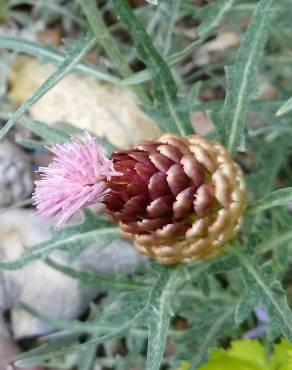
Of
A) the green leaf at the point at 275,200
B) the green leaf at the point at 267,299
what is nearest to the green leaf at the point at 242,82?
the green leaf at the point at 275,200

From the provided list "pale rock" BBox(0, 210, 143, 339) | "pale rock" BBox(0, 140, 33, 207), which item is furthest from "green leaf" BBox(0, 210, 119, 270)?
"pale rock" BBox(0, 140, 33, 207)

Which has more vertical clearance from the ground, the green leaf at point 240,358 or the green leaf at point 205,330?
the green leaf at point 205,330

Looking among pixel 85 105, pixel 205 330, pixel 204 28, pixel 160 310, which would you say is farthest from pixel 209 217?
pixel 85 105

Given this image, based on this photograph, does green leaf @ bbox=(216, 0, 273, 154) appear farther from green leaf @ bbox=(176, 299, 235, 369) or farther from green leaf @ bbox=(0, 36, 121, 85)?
green leaf @ bbox=(176, 299, 235, 369)

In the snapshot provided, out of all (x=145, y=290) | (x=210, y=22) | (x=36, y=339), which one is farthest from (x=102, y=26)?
(x=36, y=339)

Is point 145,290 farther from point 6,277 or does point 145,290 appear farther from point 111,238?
point 6,277

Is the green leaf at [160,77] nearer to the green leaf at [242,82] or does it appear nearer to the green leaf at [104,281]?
the green leaf at [242,82]
